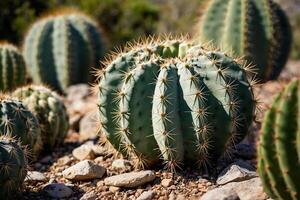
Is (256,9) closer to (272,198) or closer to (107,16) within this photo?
(272,198)

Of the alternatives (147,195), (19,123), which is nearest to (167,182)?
(147,195)

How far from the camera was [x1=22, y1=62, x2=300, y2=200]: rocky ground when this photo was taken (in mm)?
3611

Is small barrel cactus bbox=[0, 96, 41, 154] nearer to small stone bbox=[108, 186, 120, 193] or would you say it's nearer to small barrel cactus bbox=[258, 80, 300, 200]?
small stone bbox=[108, 186, 120, 193]

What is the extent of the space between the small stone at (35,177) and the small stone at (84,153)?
1.38 feet

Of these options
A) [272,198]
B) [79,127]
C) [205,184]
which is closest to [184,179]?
[205,184]

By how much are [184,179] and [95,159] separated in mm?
894

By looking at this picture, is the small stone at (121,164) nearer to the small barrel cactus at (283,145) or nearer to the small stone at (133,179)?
the small stone at (133,179)

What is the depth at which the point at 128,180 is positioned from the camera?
380 cm

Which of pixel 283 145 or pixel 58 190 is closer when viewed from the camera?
pixel 283 145

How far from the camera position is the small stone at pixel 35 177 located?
13.4 feet

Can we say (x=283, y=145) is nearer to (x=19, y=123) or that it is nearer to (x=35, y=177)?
(x=35, y=177)

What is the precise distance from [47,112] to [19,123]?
625 millimetres

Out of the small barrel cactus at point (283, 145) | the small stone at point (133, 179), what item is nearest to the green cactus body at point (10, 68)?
the small stone at point (133, 179)

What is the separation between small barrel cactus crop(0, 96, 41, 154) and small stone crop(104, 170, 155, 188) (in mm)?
905
